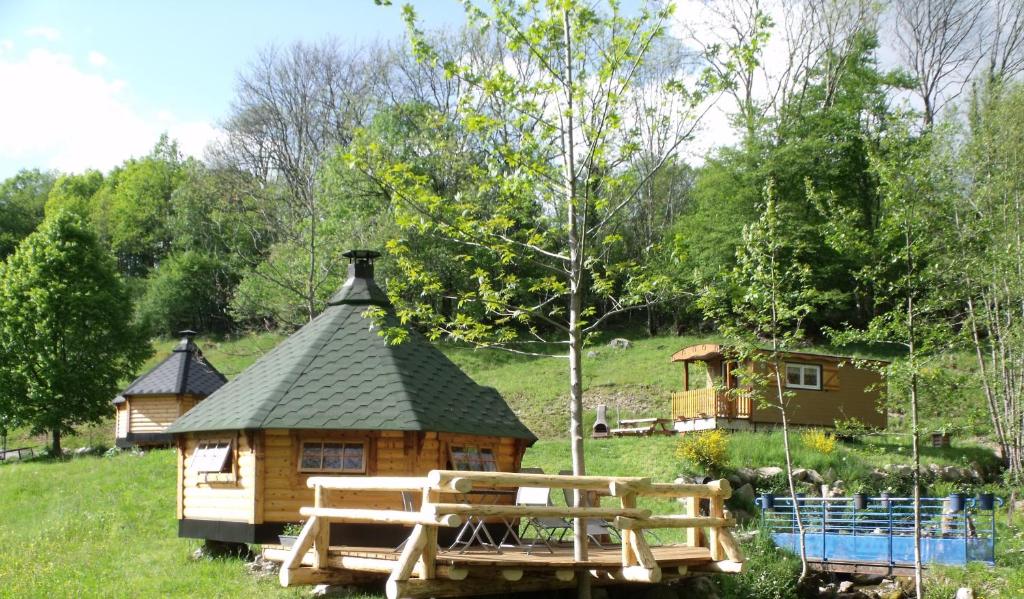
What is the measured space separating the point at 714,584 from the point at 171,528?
1038 cm

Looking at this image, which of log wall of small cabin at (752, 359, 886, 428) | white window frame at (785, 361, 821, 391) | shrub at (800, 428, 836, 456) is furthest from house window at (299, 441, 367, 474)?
white window frame at (785, 361, 821, 391)

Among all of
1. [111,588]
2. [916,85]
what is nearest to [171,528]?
[111,588]

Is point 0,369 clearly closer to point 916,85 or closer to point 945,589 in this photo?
point 945,589

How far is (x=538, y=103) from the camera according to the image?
11.7m

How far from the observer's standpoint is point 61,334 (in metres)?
30.7

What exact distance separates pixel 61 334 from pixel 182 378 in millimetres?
4553

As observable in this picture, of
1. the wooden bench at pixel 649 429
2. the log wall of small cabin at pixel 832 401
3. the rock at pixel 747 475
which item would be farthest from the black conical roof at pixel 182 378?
the log wall of small cabin at pixel 832 401

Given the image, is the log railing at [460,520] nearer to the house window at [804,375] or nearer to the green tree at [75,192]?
the house window at [804,375]

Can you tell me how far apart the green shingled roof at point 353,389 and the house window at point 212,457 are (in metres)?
0.35

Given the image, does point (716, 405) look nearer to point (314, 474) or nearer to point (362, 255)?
point (362, 255)

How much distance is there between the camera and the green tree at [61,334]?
29500mm

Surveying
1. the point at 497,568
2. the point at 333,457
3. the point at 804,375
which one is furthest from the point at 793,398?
the point at 497,568

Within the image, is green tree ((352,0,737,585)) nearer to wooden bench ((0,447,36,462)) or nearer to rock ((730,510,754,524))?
rock ((730,510,754,524))

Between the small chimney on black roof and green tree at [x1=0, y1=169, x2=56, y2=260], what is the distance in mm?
50561
